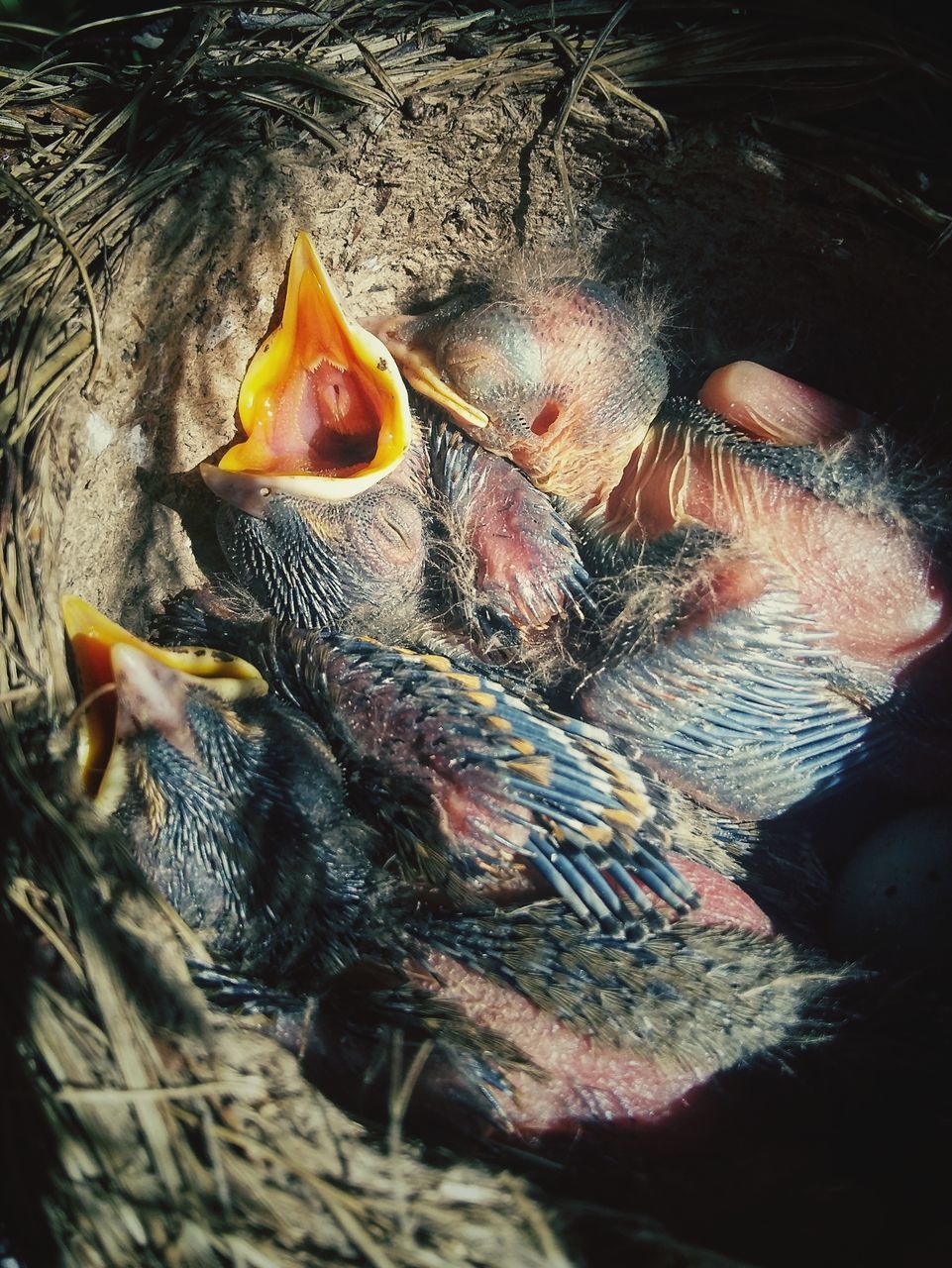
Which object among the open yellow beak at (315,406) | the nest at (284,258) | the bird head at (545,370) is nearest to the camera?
the nest at (284,258)

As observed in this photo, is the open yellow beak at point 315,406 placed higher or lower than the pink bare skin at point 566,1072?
higher

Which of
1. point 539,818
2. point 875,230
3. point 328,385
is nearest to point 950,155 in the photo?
point 875,230

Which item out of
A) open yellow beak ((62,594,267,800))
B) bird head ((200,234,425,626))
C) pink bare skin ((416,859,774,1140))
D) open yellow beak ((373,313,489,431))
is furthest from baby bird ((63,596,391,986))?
open yellow beak ((373,313,489,431))

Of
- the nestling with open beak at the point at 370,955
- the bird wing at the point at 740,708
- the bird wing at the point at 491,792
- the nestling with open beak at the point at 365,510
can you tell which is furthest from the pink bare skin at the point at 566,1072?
the nestling with open beak at the point at 365,510

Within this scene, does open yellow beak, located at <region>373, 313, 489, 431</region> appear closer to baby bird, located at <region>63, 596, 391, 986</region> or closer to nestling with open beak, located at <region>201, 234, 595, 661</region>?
nestling with open beak, located at <region>201, 234, 595, 661</region>

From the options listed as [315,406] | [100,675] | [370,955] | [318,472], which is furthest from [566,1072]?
[315,406]

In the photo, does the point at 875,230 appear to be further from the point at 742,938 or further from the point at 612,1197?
the point at 612,1197

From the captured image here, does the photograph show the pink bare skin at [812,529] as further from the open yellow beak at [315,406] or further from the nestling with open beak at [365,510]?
the open yellow beak at [315,406]
